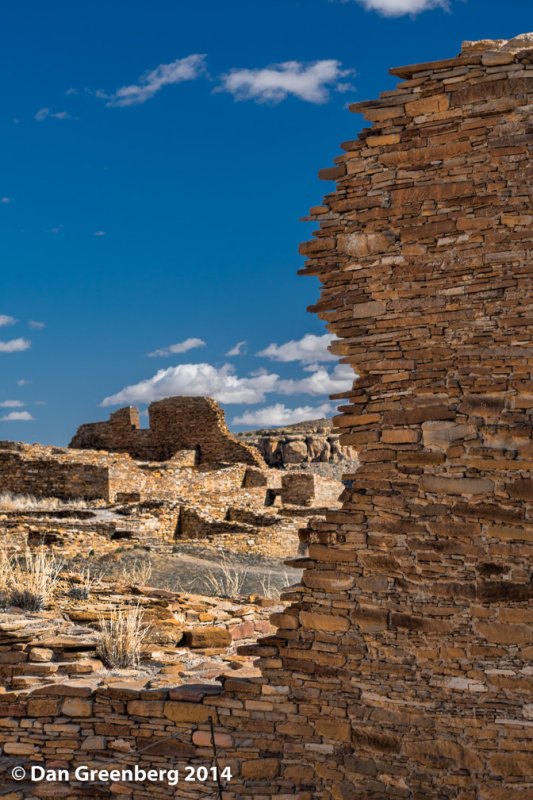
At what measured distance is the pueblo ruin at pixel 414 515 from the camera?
16.4ft

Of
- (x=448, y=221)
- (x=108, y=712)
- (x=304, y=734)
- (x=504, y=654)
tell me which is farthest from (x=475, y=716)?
(x=448, y=221)

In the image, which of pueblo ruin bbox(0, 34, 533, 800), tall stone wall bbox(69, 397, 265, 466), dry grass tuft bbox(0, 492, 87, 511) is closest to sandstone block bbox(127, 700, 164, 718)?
pueblo ruin bbox(0, 34, 533, 800)

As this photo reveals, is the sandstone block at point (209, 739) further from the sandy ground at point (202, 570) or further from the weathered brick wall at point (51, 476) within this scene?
the weathered brick wall at point (51, 476)

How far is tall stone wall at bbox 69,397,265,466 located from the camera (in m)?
29.5

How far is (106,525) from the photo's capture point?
56.5 feet

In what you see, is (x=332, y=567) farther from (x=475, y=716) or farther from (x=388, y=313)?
(x=388, y=313)

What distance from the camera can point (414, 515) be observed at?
522 cm

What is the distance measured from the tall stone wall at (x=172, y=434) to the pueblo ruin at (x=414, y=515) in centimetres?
2336

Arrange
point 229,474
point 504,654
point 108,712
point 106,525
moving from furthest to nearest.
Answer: point 229,474 < point 106,525 < point 108,712 < point 504,654

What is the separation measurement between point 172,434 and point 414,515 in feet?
84.7

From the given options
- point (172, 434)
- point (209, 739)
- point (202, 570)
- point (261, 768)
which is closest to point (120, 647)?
point (209, 739)

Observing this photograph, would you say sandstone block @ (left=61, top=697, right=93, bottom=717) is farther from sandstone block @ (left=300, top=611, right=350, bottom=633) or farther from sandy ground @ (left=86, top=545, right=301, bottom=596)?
sandy ground @ (left=86, top=545, right=301, bottom=596)

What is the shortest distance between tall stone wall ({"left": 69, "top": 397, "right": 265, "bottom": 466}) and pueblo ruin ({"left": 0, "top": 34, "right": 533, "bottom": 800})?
2336cm

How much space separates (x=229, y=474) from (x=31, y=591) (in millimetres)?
18216
